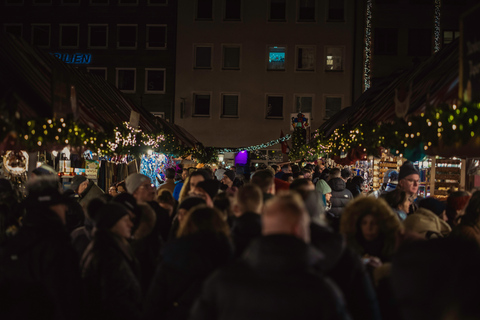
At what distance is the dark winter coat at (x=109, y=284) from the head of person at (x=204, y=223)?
49 cm

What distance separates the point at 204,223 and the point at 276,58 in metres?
33.0

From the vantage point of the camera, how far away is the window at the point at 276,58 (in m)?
36.1

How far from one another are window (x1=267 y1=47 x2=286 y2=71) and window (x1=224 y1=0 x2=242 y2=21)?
9.23 feet

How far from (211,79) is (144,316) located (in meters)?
33.1

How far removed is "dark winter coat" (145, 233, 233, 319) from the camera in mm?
3619

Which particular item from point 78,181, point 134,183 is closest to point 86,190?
point 78,181

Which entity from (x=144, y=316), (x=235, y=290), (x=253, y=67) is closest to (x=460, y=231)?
(x=144, y=316)

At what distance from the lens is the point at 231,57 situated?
36219mm

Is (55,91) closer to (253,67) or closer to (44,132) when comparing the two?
(44,132)

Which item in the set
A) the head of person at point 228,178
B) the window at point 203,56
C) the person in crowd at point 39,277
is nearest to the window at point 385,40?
the window at point 203,56

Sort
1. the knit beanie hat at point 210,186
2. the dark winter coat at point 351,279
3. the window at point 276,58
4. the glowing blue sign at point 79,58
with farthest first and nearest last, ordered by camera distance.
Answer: the glowing blue sign at point 79,58 → the window at point 276,58 → the knit beanie hat at point 210,186 → the dark winter coat at point 351,279

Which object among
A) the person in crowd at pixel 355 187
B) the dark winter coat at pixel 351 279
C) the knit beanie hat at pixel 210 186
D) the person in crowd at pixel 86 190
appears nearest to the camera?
the dark winter coat at pixel 351 279

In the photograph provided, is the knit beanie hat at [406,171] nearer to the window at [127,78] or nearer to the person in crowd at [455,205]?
the person in crowd at [455,205]

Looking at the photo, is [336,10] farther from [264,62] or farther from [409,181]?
[409,181]
